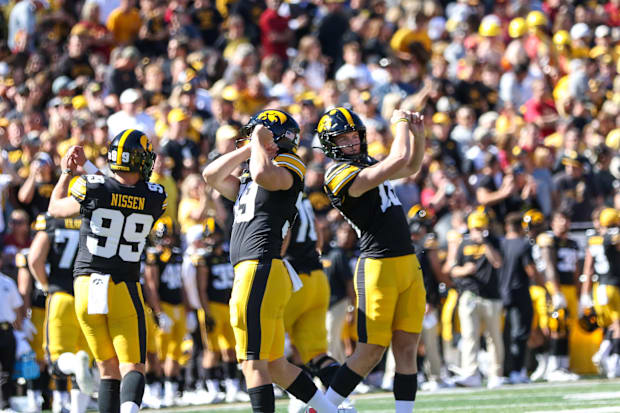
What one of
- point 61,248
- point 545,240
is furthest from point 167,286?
point 545,240

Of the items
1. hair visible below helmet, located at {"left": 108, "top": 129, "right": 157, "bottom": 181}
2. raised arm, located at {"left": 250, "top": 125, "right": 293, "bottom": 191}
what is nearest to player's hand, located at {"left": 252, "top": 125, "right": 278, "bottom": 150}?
raised arm, located at {"left": 250, "top": 125, "right": 293, "bottom": 191}

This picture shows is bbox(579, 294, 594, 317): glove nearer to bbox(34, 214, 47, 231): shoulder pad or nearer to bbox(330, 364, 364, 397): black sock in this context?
bbox(330, 364, 364, 397): black sock

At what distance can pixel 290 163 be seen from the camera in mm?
7203

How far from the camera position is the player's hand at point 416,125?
25.2ft

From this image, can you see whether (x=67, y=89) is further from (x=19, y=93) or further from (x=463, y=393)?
(x=463, y=393)

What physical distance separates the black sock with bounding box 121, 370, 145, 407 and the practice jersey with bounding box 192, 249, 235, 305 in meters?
4.71

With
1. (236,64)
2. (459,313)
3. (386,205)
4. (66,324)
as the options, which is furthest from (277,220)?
(236,64)

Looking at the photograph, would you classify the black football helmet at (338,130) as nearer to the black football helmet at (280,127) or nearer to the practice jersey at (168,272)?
the black football helmet at (280,127)

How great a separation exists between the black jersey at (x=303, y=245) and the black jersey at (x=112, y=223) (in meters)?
1.64

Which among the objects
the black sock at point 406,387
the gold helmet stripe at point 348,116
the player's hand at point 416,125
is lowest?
the black sock at point 406,387

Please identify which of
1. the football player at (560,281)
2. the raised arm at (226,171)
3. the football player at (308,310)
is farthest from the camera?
the football player at (560,281)

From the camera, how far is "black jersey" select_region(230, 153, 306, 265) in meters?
7.09

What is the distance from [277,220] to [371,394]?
4.88m

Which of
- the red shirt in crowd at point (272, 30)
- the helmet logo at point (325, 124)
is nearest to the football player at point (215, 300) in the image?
the helmet logo at point (325, 124)
